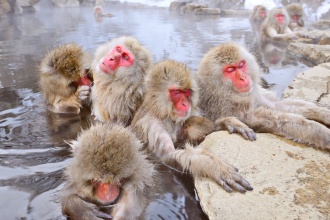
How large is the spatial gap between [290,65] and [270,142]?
384 centimetres

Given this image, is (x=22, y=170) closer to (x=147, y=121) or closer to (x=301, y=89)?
(x=147, y=121)

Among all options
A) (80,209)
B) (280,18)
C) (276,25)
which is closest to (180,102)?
(80,209)

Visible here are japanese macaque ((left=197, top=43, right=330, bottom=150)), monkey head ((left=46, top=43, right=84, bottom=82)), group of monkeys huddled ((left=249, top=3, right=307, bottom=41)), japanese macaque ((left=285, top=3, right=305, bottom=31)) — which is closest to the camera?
japanese macaque ((left=197, top=43, right=330, bottom=150))

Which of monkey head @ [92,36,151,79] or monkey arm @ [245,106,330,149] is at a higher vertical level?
monkey head @ [92,36,151,79]

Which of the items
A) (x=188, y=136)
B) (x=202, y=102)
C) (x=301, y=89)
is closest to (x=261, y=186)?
(x=188, y=136)

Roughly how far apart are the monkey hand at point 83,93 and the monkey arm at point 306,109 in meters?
2.24

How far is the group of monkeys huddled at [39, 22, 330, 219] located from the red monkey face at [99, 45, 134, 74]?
10 millimetres

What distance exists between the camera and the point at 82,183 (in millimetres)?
2424

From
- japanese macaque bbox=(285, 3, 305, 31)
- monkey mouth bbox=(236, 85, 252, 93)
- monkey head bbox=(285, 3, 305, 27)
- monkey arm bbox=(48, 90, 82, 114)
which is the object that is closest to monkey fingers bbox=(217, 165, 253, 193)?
monkey mouth bbox=(236, 85, 252, 93)

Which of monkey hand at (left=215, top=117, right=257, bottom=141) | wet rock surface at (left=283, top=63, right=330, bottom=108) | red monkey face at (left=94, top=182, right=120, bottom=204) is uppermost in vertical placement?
wet rock surface at (left=283, top=63, right=330, bottom=108)

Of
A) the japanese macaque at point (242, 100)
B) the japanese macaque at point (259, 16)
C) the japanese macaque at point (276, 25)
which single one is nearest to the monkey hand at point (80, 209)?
the japanese macaque at point (242, 100)

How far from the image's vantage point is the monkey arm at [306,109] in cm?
340

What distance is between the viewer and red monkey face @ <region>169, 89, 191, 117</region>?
3238 millimetres

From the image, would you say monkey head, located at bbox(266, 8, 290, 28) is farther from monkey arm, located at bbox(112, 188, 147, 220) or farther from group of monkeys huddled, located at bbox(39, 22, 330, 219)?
monkey arm, located at bbox(112, 188, 147, 220)
